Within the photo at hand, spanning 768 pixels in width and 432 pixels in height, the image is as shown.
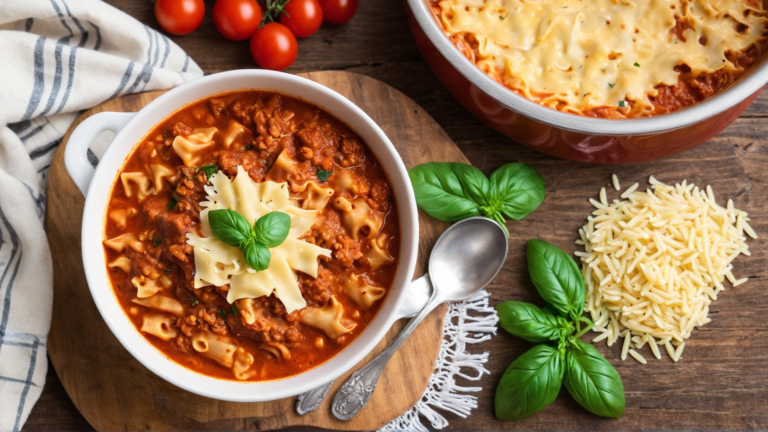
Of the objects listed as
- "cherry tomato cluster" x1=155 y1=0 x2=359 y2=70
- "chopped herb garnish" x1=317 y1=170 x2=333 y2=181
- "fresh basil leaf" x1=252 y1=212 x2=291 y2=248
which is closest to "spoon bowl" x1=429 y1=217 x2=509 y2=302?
"chopped herb garnish" x1=317 y1=170 x2=333 y2=181

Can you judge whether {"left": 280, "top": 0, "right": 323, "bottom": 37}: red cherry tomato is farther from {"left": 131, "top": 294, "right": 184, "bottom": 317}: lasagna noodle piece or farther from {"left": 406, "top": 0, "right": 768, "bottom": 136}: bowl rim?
{"left": 131, "top": 294, "right": 184, "bottom": 317}: lasagna noodle piece

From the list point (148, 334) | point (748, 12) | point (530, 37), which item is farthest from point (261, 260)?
point (748, 12)

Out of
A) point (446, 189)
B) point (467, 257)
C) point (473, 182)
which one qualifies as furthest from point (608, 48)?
point (467, 257)

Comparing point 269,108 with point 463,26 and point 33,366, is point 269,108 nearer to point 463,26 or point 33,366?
point 463,26

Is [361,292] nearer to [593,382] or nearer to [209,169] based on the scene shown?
[209,169]

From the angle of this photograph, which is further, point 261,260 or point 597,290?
point 597,290
